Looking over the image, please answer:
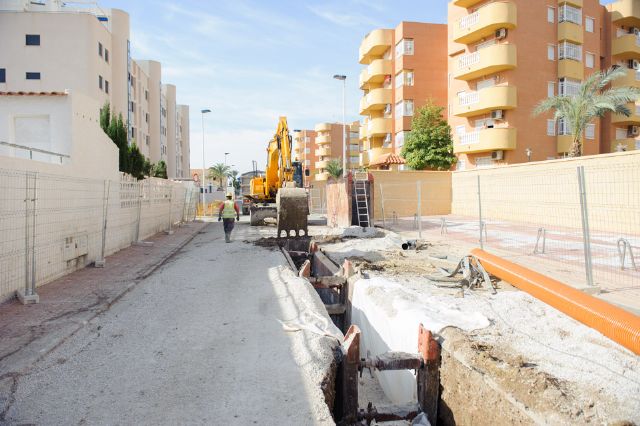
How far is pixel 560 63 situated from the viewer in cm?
3058

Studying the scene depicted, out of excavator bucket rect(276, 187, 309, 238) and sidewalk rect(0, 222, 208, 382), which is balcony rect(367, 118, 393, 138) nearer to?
excavator bucket rect(276, 187, 309, 238)

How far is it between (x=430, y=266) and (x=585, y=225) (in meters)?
3.83

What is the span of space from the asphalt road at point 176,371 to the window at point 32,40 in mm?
36046

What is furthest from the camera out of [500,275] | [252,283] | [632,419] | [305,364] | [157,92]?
[157,92]

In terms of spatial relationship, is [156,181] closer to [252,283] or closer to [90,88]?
[252,283]

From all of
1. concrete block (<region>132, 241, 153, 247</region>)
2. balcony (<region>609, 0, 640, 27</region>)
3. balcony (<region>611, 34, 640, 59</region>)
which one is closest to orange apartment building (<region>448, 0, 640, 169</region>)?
balcony (<region>611, 34, 640, 59</region>)

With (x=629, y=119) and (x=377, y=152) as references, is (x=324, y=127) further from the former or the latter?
(x=629, y=119)

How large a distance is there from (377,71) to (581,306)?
129 ft

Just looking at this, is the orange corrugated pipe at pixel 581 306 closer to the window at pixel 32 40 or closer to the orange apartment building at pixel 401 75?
the orange apartment building at pixel 401 75

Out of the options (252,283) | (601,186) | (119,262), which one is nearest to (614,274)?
(252,283)

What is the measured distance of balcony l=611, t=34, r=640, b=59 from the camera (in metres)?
34.7

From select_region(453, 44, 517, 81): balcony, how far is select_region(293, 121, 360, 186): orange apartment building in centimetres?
4642

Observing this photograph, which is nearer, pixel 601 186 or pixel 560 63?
pixel 601 186

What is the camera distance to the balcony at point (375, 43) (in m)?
40.9
